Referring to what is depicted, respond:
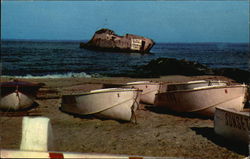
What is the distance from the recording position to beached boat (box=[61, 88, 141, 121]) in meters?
7.68

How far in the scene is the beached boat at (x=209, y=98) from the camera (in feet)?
25.9

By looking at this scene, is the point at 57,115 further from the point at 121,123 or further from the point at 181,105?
the point at 181,105

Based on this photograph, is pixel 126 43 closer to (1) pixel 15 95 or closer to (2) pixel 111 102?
(1) pixel 15 95

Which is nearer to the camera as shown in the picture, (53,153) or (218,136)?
(53,153)

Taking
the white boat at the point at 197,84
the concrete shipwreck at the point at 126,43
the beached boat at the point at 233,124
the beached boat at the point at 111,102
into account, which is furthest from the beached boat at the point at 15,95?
the concrete shipwreck at the point at 126,43

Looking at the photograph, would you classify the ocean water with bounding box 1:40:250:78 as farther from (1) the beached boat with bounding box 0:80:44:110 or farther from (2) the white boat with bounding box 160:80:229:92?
(1) the beached boat with bounding box 0:80:44:110

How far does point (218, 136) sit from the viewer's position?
6586 mm

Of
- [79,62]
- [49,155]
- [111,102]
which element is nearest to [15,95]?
[111,102]

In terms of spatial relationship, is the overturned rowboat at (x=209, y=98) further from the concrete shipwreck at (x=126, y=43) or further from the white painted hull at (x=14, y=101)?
the concrete shipwreck at (x=126, y=43)

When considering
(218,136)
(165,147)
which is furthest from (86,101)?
(218,136)

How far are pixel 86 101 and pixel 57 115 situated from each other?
4.48 ft

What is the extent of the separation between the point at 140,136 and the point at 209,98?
259 cm

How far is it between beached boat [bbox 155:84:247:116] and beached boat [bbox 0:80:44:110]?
469cm

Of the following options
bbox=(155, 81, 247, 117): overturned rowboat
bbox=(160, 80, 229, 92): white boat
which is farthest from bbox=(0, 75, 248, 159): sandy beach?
bbox=(160, 80, 229, 92): white boat
